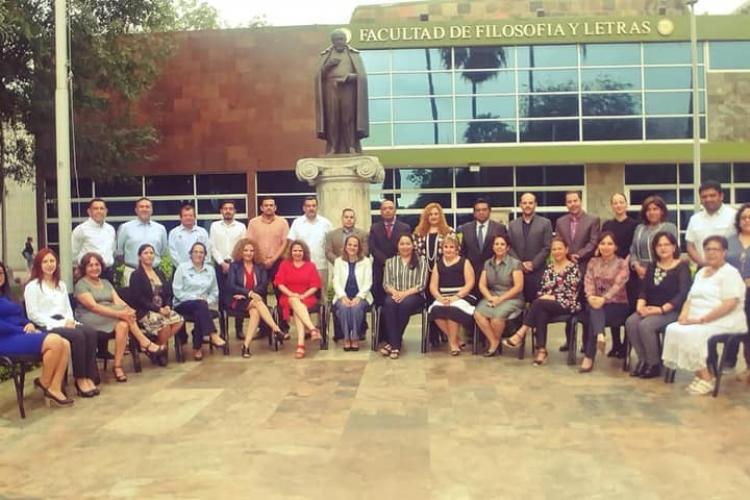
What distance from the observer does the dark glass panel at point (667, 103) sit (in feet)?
76.2

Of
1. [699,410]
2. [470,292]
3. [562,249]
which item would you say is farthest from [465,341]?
[699,410]

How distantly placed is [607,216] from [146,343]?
768 inches

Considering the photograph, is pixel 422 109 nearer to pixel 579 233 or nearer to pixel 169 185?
pixel 169 185

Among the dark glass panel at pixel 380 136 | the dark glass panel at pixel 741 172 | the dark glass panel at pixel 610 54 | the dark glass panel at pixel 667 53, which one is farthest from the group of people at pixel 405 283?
the dark glass panel at pixel 741 172

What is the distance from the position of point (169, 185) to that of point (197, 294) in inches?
693

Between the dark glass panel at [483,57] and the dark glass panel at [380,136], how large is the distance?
9.31ft

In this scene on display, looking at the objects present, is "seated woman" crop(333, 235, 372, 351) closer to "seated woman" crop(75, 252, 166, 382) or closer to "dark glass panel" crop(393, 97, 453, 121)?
"seated woman" crop(75, 252, 166, 382)

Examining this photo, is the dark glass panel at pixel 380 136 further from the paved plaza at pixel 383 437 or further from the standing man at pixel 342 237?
the paved plaza at pixel 383 437

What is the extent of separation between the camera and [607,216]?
79.0 ft

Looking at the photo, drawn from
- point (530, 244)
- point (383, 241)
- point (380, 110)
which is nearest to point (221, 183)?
point (380, 110)

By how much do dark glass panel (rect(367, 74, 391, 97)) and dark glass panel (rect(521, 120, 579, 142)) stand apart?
4.20 m

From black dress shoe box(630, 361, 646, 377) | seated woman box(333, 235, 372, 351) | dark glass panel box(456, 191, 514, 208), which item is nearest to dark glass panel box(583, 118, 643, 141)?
dark glass panel box(456, 191, 514, 208)

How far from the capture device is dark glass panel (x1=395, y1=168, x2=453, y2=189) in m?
24.1

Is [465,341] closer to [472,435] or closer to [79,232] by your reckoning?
[472,435]
